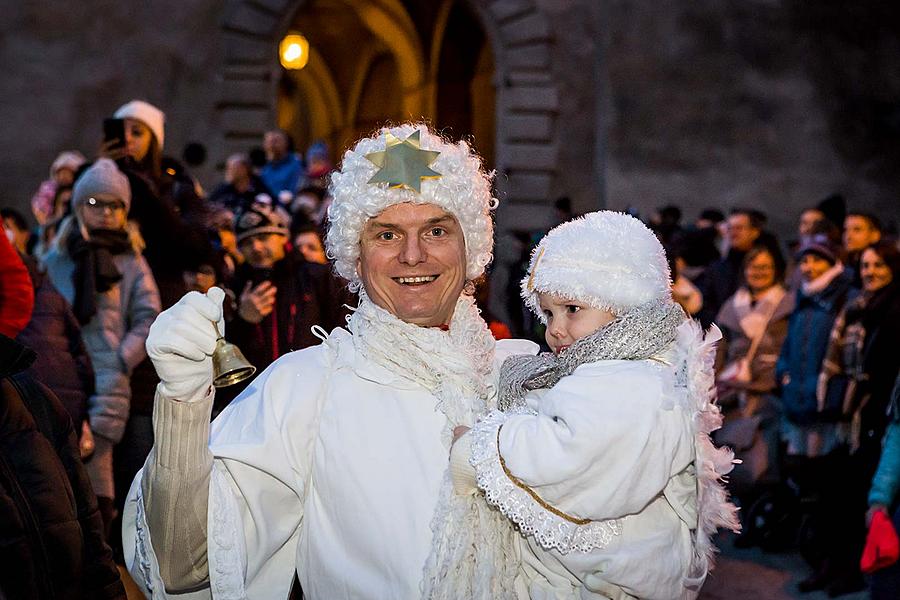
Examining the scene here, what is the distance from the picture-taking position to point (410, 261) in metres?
3.36

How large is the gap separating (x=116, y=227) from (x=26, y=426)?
144 inches

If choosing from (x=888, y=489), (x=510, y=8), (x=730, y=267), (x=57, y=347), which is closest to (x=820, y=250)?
(x=730, y=267)

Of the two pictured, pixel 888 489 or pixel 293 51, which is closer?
pixel 888 489

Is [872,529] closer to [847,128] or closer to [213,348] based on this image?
[213,348]

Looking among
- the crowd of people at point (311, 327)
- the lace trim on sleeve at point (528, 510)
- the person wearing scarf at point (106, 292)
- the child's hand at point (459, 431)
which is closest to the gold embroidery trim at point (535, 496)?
the lace trim on sleeve at point (528, 510)

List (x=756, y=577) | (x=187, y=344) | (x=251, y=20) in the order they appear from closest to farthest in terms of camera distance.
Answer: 1. (x=187, y=344)
2. (x=756, y=577)
3. (x=251, y=20)

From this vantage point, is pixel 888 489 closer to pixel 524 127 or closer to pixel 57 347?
pixel 57 347

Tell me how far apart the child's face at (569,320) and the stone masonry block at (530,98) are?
1180cm

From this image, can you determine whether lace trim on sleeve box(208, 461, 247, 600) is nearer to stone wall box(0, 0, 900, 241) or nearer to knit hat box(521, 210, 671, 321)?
knit hat box(521, 210, 671, 321)

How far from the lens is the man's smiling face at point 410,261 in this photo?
339cm

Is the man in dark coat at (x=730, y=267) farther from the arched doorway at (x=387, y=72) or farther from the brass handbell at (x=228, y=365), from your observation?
the brass handbell at (x=228, y=365)

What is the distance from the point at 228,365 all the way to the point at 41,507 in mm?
640

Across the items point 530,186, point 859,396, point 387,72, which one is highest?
point 387,72

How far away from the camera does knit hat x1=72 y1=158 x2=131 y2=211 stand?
22.0ft
